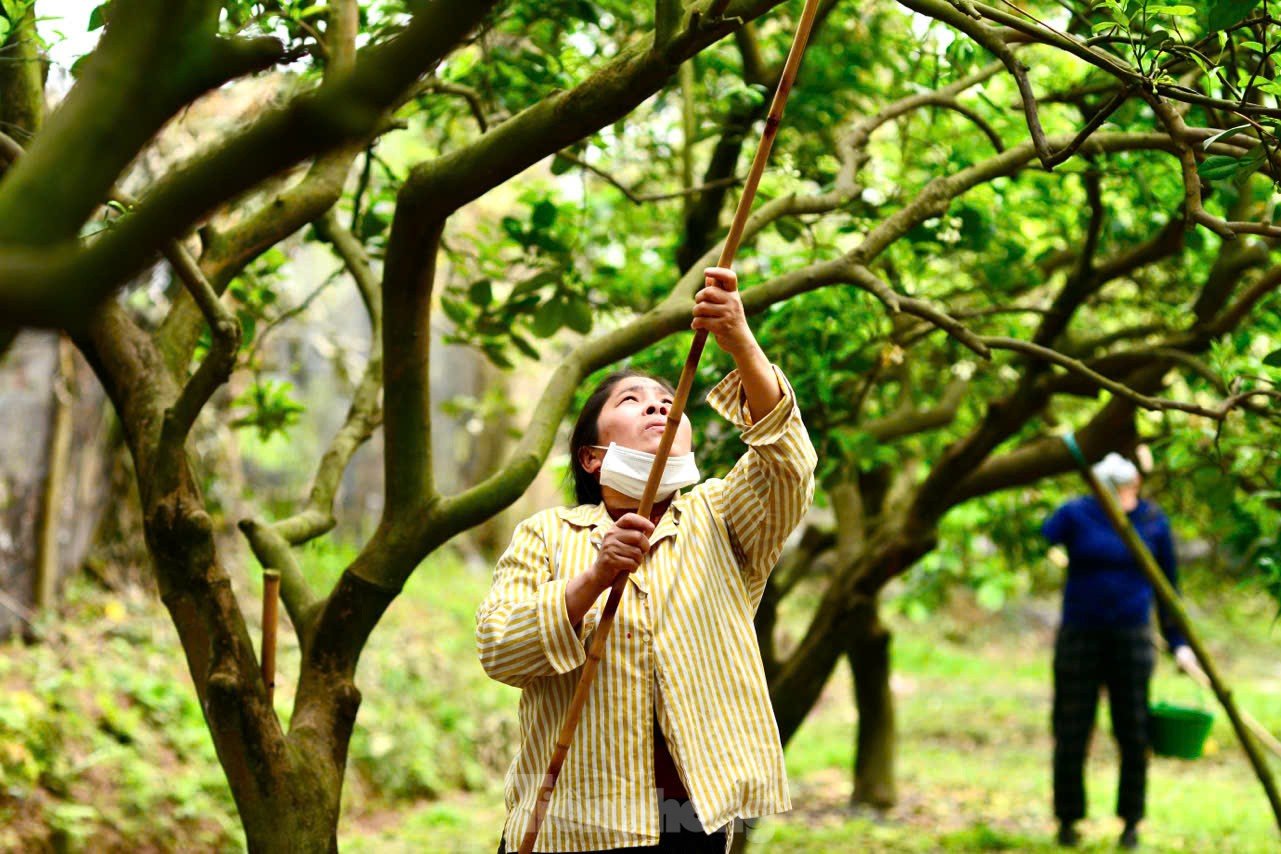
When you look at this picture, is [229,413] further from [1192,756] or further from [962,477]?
[1192,756]

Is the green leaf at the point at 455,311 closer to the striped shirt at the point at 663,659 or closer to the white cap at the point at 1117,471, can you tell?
the striped shirt at the point at 663,659

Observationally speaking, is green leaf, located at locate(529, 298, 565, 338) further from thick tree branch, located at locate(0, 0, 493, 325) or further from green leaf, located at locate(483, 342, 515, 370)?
thick tree branch, located at locate(0, 0, 493, 325)

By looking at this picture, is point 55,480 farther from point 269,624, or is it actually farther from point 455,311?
point 269,624

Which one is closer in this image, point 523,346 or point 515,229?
point 515,229

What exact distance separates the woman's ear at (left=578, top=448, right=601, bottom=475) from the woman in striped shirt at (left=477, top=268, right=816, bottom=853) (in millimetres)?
101

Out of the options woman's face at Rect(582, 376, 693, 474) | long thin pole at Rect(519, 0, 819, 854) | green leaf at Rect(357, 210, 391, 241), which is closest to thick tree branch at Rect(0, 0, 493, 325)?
long thin pole at Rect(519, 0, 819, 854)

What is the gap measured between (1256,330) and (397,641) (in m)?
5.37

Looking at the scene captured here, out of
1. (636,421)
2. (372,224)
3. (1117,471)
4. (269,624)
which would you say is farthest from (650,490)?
(1117,471)

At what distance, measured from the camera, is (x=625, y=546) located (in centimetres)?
197

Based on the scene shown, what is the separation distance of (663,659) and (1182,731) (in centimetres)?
388

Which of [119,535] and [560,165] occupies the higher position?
[560,165]

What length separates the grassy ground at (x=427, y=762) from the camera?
4.92m

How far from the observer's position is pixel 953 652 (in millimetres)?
12023

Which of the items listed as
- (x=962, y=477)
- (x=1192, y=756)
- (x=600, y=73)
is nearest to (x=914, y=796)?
(x=1192, y=756)
